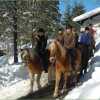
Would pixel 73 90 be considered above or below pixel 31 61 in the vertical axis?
below

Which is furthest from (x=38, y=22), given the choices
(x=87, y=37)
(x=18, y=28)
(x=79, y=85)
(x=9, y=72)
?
(x=79, y=85)

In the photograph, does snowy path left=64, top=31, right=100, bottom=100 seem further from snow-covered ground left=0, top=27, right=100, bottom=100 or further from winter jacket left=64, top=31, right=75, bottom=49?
winter jacket left=64, top=31, right=75, bottom=49

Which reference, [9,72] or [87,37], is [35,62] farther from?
[9,72]

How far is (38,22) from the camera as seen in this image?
4128cm

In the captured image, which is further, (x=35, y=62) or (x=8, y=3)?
(x=8, y=3)

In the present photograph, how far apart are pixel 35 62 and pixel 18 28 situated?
923 inches

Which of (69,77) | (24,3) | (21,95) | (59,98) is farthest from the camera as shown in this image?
(24,3)

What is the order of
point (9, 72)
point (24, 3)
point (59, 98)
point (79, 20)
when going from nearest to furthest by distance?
point (59, 98) → point (9, 72) → point (79, 20) → point (24, 3)

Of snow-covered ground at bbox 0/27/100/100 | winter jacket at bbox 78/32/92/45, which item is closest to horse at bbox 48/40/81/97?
snow-covered ground at bbox 0/27/100/100

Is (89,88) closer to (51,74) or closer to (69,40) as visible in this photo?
(69,40)

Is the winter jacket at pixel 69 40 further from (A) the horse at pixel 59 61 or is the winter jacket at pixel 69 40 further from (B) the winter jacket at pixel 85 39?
(B) the winter jacket at pixel 85 39


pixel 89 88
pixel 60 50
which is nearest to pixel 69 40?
pixel 60 50

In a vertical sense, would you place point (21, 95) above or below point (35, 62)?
below

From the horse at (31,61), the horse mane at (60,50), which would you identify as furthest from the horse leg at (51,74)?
the horse mane at (60,50)
